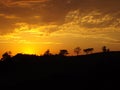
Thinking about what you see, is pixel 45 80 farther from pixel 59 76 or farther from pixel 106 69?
pixel 106 69

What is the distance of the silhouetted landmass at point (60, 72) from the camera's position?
93.4 meters

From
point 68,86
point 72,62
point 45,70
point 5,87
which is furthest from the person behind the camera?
point 72,62

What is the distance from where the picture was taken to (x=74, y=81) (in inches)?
3794

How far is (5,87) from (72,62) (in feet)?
117

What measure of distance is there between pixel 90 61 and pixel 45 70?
19.7 meters

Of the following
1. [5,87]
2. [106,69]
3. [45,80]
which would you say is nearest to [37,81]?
[45,80]

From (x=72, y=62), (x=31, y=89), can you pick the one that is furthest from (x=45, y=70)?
(x=31, y=89)

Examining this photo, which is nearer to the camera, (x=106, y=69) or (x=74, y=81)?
(x=74, y=81)

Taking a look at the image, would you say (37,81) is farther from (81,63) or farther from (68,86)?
(81,63)

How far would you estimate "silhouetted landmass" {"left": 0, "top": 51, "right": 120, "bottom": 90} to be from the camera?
306 ft

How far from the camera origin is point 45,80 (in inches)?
4038

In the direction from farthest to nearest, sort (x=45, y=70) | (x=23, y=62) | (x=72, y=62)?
(x=23, y=62) → (x=72, y=62) → (x=45, y=70)

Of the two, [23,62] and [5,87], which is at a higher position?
[23,62]

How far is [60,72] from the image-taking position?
110 m
